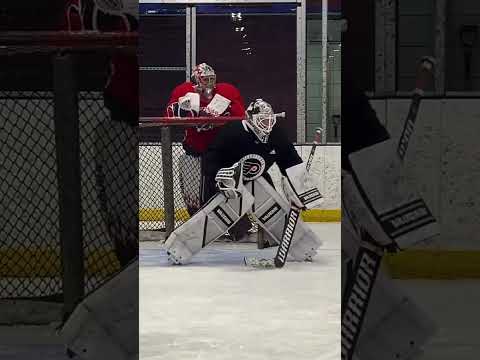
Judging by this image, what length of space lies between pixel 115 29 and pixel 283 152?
11.2 feet

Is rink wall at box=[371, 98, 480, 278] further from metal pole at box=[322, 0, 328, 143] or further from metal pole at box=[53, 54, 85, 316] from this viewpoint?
metal pole at box=[322, 0, 328, 143]

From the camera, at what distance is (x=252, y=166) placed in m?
5.40

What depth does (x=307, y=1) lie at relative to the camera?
8859 mm

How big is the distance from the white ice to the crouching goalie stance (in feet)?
0.47

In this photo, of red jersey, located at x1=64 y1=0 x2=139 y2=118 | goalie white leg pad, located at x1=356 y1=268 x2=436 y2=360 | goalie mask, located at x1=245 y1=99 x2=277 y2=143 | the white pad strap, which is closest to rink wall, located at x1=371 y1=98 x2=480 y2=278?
goalie white leg pad, located at x1=356 y1=268 x2=436 y2=360

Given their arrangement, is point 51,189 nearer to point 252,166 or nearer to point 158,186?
point 252,166

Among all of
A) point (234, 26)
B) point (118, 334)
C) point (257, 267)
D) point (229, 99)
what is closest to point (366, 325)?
point (118, 334)

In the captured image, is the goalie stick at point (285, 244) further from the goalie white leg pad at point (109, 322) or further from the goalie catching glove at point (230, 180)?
the goalie white leg pad at point (109, 322)

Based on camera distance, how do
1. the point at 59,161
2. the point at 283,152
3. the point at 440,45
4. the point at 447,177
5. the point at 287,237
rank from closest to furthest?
the point at 59,161
the point at 440,45
the point at 447,177
the point at 287,237
the point at 283,152

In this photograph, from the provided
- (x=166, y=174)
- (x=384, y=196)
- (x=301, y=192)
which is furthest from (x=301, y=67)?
(x=384, y=196)

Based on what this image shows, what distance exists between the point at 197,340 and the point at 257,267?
2.10 metres

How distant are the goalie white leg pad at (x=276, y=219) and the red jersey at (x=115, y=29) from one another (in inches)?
125

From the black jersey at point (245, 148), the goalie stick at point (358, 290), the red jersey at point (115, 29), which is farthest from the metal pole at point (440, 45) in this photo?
the black jersey at point (245, 148)

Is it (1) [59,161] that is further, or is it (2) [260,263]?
(2) [260,263]
